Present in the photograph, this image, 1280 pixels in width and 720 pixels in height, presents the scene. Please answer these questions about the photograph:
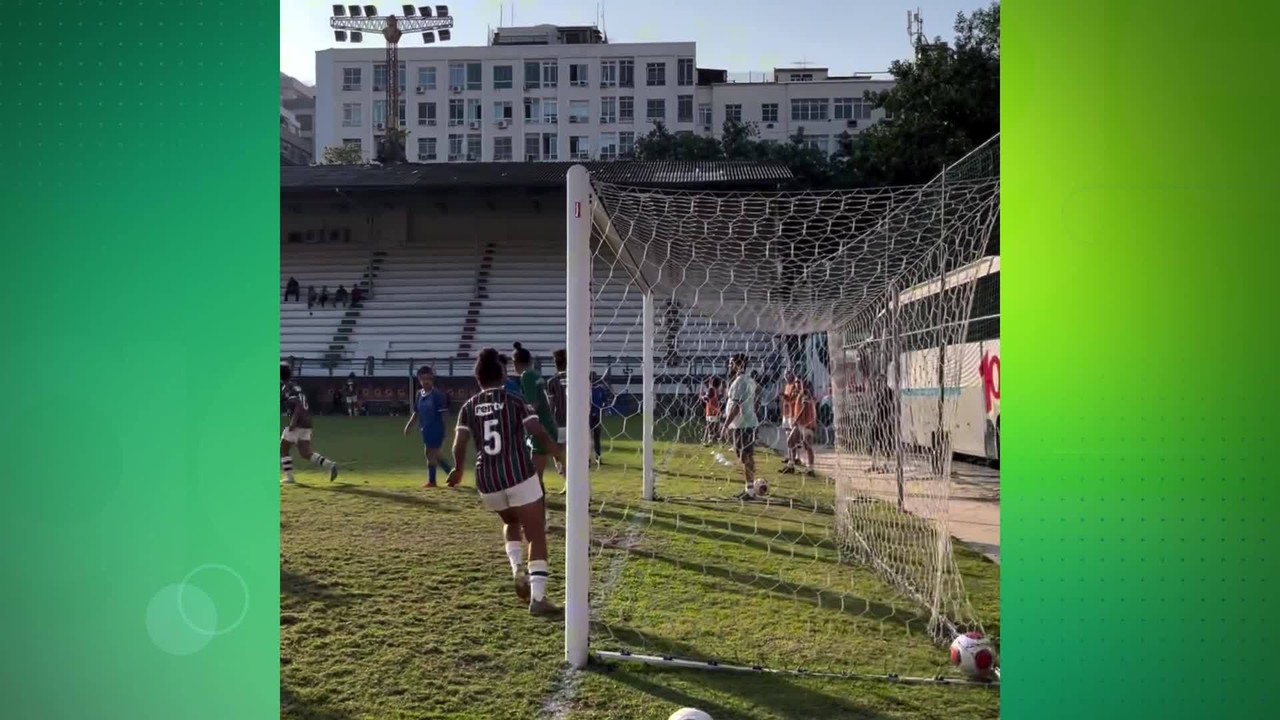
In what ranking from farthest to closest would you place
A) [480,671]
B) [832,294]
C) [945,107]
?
[945,107]
[832,294]
[480,671]

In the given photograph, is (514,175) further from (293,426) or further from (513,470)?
(513,470)

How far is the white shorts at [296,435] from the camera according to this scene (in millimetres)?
10930

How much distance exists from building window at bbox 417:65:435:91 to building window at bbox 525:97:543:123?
5.49 metres

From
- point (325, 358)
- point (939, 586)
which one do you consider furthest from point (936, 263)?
point (325, 358)

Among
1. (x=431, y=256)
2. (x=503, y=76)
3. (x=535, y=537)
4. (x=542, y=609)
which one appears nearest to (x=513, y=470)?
(x=535, y=537)

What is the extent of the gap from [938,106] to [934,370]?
1741 cm

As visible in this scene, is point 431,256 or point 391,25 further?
point 391,25

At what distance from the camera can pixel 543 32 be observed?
52.7 meters

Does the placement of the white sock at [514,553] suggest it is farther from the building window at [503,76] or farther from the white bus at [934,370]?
the building window at [503,76]

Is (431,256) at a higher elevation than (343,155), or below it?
below

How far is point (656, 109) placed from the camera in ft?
168

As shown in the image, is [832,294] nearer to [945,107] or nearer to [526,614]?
[526,614]

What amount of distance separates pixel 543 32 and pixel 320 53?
1242 cm

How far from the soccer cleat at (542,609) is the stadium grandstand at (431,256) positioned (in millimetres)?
21329
